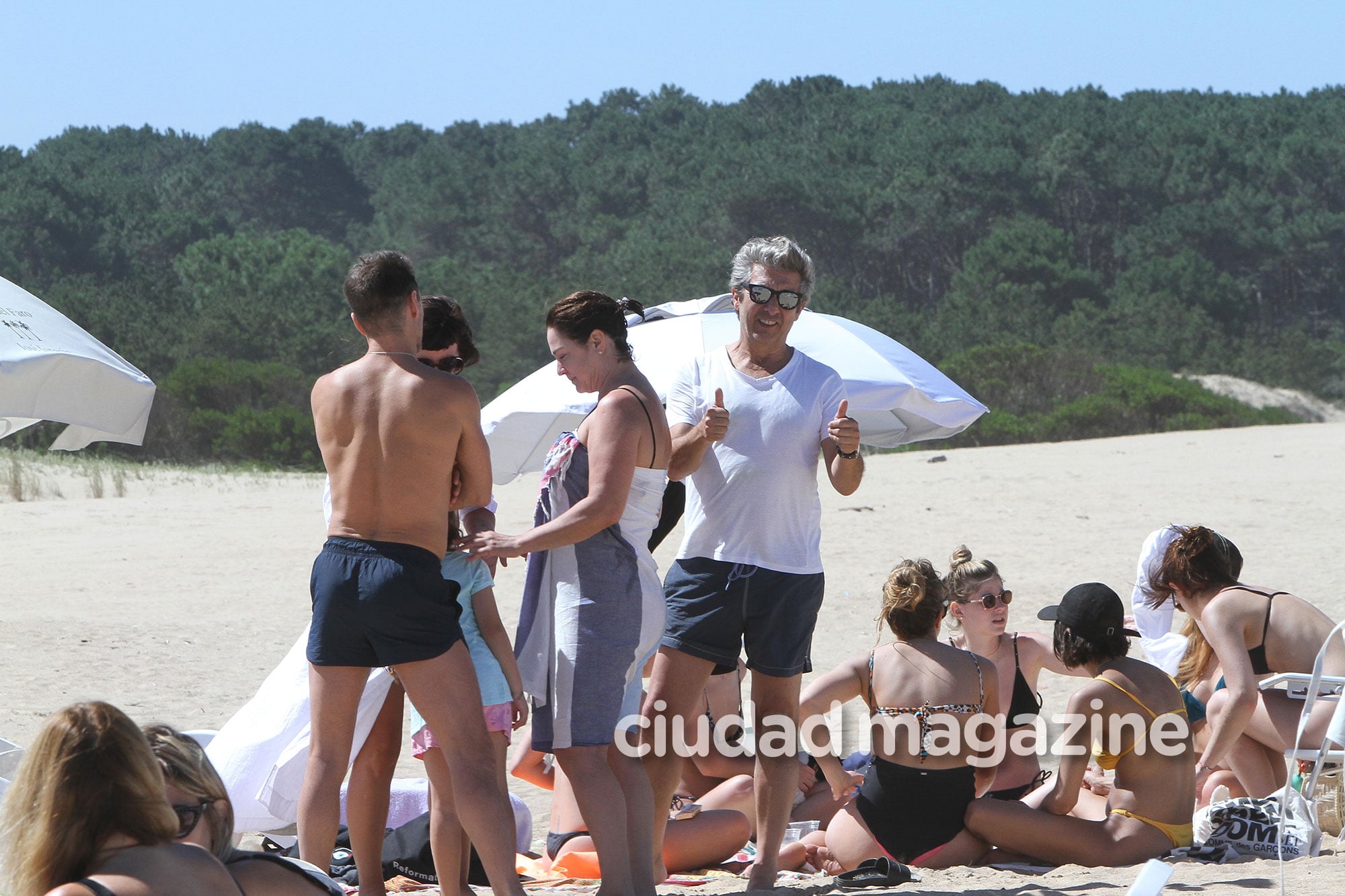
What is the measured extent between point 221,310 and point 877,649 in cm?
3193

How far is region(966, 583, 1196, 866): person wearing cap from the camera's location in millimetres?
3797

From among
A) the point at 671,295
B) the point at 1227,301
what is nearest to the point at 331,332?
the point at 671,295

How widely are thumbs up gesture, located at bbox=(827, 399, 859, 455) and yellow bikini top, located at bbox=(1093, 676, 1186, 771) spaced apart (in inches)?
41.1

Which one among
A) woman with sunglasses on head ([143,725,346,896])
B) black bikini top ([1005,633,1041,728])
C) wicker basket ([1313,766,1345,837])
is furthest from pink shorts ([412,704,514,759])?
wicker basket ([1313,766,1345,837])

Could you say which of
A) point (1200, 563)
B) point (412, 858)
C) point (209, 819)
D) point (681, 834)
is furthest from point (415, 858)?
point (1200, 563)

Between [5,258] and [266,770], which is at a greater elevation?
[5,258]

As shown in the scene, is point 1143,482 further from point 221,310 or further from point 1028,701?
point 221,310

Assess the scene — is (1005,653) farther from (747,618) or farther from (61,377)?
(61,377)

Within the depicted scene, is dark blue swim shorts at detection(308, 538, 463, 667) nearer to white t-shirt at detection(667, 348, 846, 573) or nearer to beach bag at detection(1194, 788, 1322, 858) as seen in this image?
white t-shirt at detection(667, 348, 846, 573)

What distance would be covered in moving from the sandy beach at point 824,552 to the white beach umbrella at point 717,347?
142 centimetres

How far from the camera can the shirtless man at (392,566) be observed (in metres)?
2.92

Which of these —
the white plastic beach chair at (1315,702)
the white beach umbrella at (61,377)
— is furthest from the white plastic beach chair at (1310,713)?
the white beach umbrella at (61,377)

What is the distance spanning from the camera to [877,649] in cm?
402

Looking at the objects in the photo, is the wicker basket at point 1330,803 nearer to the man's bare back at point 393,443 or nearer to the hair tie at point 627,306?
the hair tie at point 627,306
